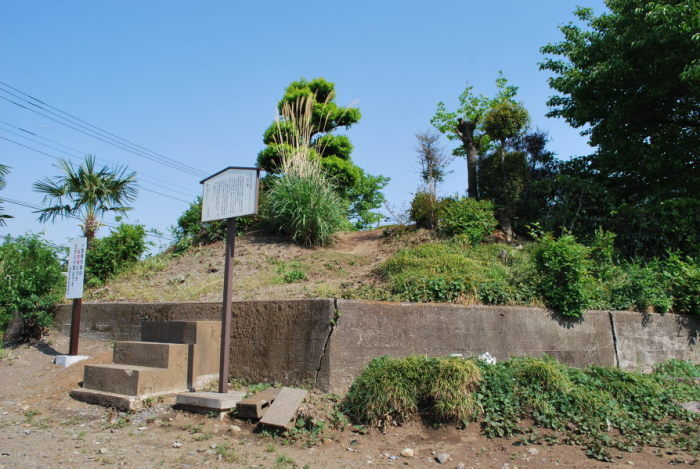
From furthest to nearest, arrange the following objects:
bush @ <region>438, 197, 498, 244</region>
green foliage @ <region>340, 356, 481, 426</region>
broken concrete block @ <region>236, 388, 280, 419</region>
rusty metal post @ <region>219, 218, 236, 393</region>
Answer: bush @ <region>438, 197, 498, 244</region>
rusty metal post @ <region>219, 218, 236, 393</region>
broken concrete block @ <region>236, 388, 280, 419</region>
green foliage @ <region>340, 356, 481, 426</region>

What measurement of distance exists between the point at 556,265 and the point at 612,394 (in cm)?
169

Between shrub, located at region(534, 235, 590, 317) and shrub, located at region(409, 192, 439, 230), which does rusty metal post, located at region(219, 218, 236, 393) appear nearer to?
shrub, located at region(534, 235, 590, 317)

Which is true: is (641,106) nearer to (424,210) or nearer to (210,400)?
(424,210)

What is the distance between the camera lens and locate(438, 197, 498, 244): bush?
7.84 meters

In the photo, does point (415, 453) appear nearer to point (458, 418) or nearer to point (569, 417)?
point (458, 418)

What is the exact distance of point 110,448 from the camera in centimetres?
369

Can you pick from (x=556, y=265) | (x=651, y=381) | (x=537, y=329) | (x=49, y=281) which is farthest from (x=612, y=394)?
(x=49, y=281)

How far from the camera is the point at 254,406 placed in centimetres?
408

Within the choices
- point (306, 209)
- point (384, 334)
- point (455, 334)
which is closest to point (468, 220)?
point (306, 209)

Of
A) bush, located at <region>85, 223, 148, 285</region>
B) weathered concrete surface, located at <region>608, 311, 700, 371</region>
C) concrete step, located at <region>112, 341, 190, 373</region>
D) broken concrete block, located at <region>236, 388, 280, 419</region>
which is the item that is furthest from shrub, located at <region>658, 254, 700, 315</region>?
bush, located at <region>85, 223, 148, 285</region>

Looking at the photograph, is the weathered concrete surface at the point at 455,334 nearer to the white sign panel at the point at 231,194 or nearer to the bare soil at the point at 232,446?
the bare soil at the point at 232,446

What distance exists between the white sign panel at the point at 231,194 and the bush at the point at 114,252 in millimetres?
4739

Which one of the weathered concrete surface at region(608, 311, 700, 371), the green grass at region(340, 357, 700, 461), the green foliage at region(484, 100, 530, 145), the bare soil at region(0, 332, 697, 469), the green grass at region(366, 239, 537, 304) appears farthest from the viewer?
the green foliage at region(484, 100, 530, 145)

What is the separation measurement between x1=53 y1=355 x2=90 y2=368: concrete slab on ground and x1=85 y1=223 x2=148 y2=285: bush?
2.40 metres
